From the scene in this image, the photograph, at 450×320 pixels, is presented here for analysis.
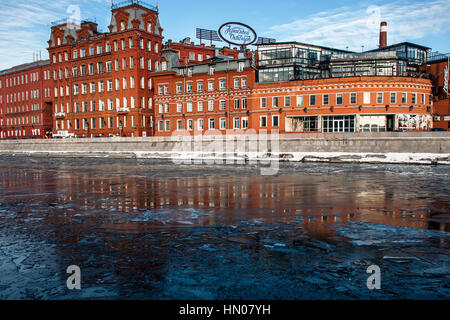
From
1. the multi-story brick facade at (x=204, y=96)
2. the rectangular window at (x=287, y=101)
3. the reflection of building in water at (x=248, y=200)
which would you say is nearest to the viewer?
the reflection of building in water at (x=248, y=200)

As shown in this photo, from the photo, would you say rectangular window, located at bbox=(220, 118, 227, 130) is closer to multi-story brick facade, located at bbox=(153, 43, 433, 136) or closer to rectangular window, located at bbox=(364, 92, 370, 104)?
multi-story brick facade, located at bbox=(153, 43, 433, 136)

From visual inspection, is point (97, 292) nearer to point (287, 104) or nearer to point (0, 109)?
point (287, 104)

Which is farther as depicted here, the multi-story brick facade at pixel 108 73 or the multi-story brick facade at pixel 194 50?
the multi-story brick facade at pixel 194 50

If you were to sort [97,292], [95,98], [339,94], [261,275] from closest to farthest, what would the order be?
[97,292] < [261,275] < [339,94] < [95,98]

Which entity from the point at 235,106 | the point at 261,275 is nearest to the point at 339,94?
the point at 235,106

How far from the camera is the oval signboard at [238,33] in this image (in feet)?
179

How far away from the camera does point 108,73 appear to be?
224ft

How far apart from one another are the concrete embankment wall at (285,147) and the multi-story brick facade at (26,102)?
34.1 m

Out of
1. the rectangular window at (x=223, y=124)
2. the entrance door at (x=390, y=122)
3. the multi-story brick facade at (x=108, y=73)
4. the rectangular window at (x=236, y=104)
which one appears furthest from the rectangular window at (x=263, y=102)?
the multi-story brick facade at (x=108, y=73)

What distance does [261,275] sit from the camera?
540 centimetres

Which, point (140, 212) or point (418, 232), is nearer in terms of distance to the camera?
point (418, 232)

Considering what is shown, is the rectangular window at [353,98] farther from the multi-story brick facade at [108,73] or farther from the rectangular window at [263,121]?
the multi-story brick facade at [108,73]
